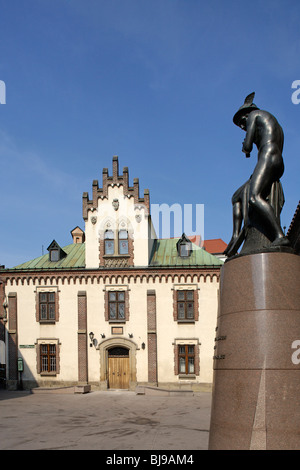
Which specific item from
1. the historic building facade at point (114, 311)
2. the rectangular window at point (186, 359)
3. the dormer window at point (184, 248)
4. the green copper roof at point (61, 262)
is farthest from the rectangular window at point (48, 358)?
the dormer window at point (184, 248)

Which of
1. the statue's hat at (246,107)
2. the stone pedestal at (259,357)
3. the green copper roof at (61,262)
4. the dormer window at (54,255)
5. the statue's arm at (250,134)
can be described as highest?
the statue's hat at (246,107)

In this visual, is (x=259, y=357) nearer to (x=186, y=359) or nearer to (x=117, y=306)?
(x=186, y=359)

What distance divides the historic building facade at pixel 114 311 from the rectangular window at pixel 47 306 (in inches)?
2.6

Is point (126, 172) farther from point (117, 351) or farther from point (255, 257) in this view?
point (255, 257)

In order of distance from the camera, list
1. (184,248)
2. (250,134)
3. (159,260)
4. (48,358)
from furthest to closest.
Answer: (184,248) → (159,260) → (48,358) → (250,134)

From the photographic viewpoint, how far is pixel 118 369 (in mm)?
28609

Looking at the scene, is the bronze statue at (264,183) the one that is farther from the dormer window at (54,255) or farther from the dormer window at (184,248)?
the dormer window at (54,255)

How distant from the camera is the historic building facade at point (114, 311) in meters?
28.4

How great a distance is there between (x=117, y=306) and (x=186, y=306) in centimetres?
453

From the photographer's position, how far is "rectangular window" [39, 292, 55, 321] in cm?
2953

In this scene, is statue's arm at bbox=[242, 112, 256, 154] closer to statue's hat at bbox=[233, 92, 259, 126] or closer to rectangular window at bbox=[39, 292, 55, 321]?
statue's hat at bbox=[233, 92, 259, 126]

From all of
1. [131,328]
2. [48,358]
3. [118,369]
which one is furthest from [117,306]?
[48,358]

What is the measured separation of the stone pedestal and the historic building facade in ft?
71.6
